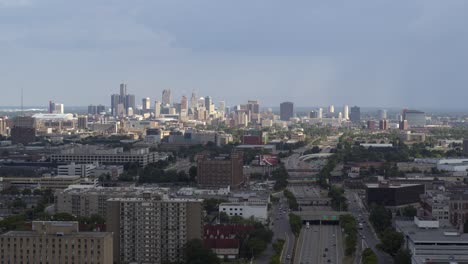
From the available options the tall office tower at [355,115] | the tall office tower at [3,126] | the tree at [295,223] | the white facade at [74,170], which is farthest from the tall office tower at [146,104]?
the tree at [295,223]

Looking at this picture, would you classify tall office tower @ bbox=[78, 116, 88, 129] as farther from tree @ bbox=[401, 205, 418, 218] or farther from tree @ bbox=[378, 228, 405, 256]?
tree @ bbox=[378, 228, 405, 256]

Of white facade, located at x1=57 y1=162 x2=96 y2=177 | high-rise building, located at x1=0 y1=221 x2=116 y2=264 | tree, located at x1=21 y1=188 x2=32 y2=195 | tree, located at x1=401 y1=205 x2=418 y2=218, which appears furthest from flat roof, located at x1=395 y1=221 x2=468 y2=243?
white facade, located at x1=57 y1=162 x2=96 y2=177

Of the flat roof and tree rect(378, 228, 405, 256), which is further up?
the flat roof

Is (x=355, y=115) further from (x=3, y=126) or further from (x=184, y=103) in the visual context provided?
(x=3, y=126)

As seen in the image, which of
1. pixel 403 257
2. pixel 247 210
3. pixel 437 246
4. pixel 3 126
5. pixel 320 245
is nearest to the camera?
pixel 403 257

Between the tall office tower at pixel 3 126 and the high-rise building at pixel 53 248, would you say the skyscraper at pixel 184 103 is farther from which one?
the high-rise building at pixel 53 248

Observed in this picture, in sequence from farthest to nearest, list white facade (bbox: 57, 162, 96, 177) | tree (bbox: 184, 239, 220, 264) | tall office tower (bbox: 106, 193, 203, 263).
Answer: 1. white facade (bbox: 57, 162, 96, 177)
2. tall office tower (bbox: 106, 193, 203, 263)
3. tree (bbox: 184, 239, 220, 264)

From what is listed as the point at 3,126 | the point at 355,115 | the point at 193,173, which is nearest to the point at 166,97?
the point at 355,115
